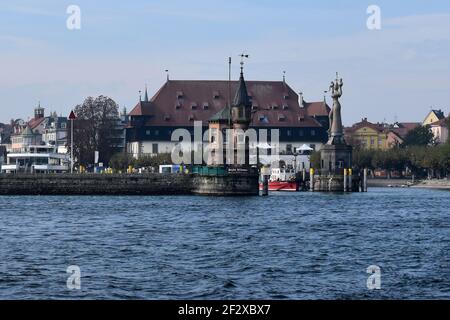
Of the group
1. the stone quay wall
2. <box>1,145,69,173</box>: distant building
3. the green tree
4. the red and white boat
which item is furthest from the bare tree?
the stone quay wall

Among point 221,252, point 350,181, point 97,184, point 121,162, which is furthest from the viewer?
point 121,162

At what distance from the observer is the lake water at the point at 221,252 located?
4303cm

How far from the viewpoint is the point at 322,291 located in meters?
42.6

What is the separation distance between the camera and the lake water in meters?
43.0

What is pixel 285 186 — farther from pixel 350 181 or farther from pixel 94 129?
pixel 94 129

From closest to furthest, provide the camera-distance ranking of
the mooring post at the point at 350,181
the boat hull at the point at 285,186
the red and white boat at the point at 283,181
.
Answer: the mooring post at the point at 350,181 → the boat hull at the point at 285,186 → the red and white boat at the point at 283,181

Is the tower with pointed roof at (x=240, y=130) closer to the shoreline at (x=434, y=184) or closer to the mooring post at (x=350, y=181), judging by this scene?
the mooring post at (x=350, y=181)

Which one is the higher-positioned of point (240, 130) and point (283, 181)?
point (240, 130)

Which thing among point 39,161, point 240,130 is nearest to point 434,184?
point 39,161

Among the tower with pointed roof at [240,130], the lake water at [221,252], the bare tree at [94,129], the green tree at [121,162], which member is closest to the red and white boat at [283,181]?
the green tree at [121,162]

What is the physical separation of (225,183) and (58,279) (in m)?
74.1

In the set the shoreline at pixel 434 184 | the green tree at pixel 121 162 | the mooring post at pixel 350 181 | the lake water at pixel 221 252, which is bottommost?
the lake water at pixel 221 252

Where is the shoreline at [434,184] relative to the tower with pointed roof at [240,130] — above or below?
below

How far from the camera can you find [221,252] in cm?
5644
